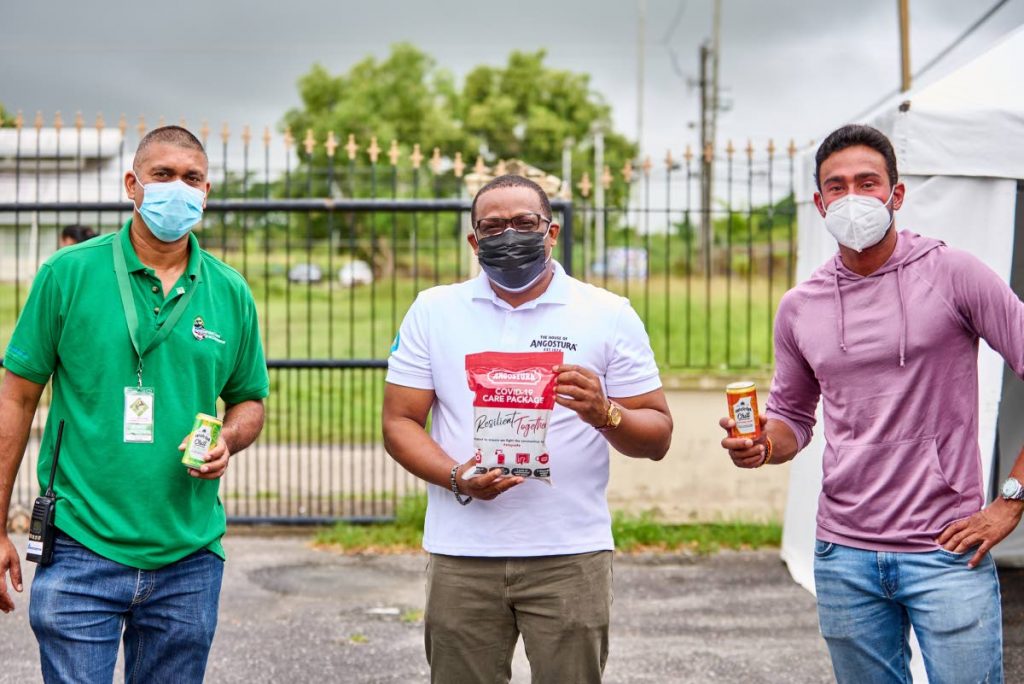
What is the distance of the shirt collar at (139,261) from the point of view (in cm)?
316

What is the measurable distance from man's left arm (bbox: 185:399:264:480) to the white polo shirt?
0.52 m

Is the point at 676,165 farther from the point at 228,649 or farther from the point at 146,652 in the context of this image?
the point at 146,652

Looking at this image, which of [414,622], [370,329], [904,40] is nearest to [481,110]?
[370,329]

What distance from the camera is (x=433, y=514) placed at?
3.17 m

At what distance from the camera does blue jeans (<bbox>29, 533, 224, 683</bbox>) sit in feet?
9.78

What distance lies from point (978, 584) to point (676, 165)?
18.4 ft

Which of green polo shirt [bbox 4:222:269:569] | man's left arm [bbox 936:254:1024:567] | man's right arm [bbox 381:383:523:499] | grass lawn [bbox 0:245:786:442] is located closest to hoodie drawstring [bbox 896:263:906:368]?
man's left arm [bbox 936:254:1024:567]

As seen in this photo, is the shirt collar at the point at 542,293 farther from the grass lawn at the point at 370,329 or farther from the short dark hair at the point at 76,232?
the grass lawn at the point at 370,329

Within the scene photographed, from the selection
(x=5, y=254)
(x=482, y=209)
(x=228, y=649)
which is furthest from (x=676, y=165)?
(x=5, y=254)

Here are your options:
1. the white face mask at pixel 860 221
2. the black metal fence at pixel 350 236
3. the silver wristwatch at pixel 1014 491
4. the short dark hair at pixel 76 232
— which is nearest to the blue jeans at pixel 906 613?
the silver wristwatch at pixel 1014 491

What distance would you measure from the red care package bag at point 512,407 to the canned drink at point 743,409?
0.63 meters

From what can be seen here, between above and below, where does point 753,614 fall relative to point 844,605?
below

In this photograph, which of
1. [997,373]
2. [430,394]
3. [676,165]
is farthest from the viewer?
[676,165]

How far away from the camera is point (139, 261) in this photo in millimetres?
3178
